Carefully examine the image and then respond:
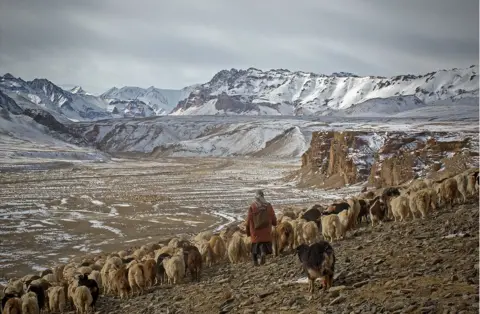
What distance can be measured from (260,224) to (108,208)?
3235 cm

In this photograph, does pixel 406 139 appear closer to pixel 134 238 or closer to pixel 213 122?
pixel 134 238

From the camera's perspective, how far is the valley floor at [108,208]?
2838cm

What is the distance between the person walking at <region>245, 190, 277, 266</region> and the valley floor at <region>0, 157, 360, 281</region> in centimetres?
1320

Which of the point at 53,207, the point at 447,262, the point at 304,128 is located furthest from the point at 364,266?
the point at 304,128

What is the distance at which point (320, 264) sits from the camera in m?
9.63

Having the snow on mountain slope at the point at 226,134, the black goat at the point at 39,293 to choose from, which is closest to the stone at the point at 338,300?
the black goat at the point at 39,293


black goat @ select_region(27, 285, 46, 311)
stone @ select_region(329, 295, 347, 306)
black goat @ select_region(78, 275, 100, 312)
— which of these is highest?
stone @ select_region(329, 295, 347, 306)

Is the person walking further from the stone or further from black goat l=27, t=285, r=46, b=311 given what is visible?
black goat l=27, t=285, r=46, b=311

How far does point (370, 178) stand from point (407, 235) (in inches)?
1398

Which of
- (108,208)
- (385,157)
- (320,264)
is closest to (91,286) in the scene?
(320,264)

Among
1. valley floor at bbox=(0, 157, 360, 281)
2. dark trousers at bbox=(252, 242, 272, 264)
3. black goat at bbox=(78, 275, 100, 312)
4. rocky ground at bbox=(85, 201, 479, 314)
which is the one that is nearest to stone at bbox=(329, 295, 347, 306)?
rocky ground at bbox=(85, 201, 479, 314)

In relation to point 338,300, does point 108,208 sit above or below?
below

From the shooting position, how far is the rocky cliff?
40688 mm

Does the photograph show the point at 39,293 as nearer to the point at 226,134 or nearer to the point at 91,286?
the point at 91,286
